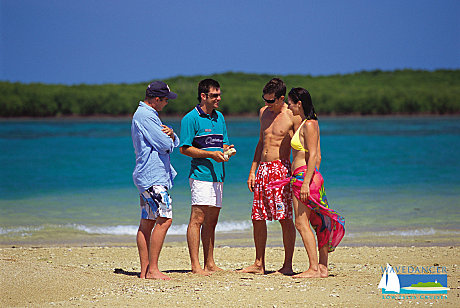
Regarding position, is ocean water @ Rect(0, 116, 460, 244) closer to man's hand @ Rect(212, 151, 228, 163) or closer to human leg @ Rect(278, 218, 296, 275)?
human leg @ Rect(278, 218, 296, 275)

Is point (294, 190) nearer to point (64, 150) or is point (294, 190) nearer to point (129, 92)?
point (64, 150)

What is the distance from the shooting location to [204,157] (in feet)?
19.2

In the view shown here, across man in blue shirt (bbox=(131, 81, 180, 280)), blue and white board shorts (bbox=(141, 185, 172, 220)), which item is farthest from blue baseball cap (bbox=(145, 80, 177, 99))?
blue and white board shorts (bbox=(141, 185, 172, 220))

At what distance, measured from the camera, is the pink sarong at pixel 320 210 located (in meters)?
5.68

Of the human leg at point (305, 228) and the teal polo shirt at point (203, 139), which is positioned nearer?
the human leg at point (305, 228)

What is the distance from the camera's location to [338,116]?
76.4 meters

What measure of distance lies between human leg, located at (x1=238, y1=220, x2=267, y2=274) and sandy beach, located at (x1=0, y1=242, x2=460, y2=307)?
0.55 feet

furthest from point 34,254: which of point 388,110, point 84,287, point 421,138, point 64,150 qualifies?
point 388,110

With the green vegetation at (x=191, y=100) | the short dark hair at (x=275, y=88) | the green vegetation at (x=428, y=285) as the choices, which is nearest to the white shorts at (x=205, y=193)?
the short dark hair at (x=275, y=88)

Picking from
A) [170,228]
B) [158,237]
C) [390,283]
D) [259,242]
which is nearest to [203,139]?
[158,237]

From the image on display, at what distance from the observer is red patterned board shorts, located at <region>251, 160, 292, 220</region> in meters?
5.87

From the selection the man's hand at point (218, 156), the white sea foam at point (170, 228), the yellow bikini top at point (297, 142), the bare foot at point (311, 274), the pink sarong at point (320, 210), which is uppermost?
the yellow bikini top at point (297, 142)

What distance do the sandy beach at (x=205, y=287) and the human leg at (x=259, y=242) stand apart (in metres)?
0.17

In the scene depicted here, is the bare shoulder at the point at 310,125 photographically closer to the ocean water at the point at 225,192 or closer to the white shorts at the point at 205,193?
the white shorts at the point at 205,193
